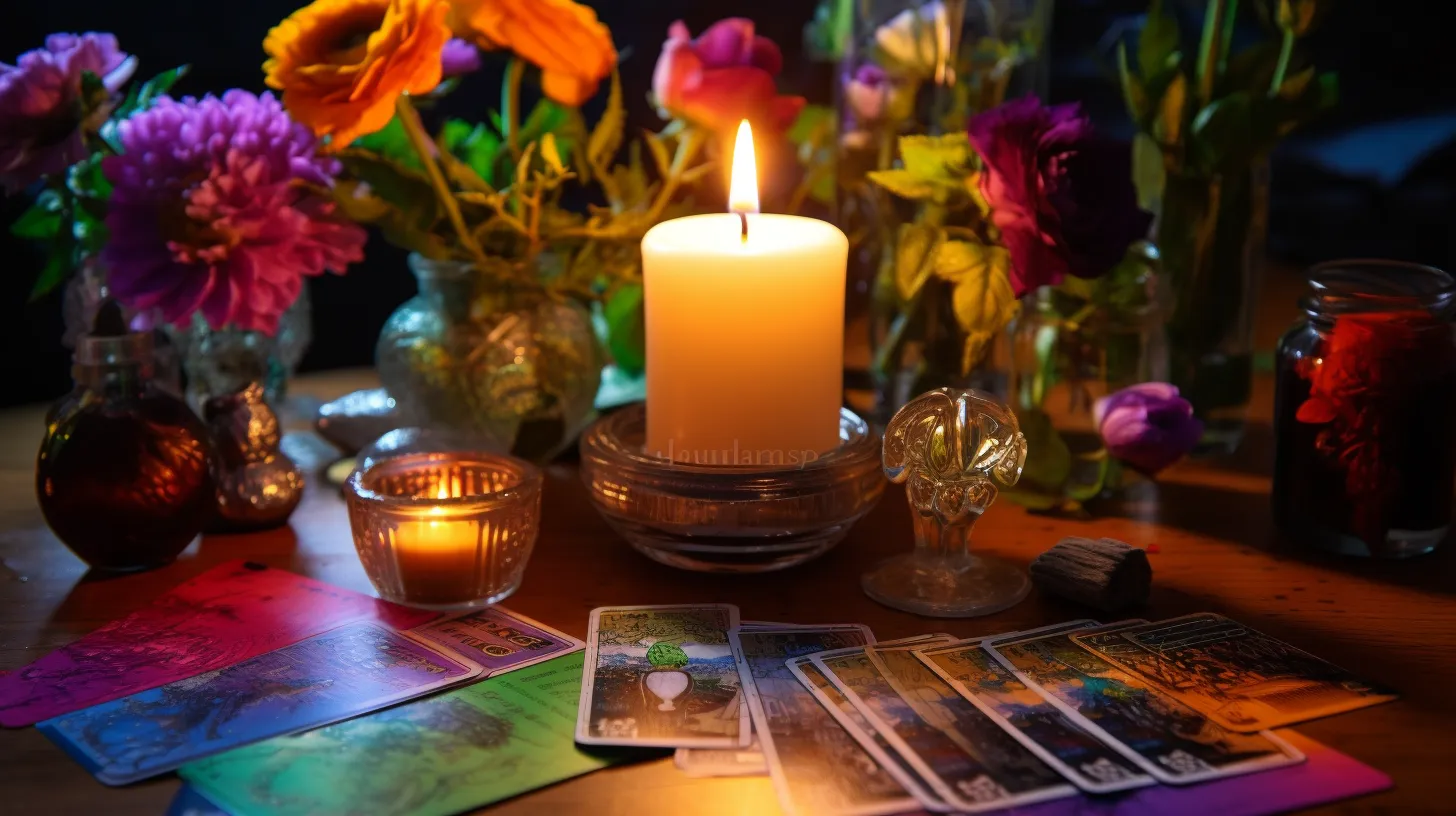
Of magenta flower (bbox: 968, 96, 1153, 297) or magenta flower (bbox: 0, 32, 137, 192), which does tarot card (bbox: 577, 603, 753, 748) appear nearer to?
magenta flower (bbox: 968, 96, 1153, 297)

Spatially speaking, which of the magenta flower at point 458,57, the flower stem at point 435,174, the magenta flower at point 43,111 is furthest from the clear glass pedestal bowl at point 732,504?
the magenta flower at point 43,111

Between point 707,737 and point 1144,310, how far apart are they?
533 millimetres

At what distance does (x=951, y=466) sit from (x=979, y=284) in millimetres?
198

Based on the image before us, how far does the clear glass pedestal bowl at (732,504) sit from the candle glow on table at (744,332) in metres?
0.02

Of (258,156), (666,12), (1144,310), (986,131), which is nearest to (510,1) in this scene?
(258,156)

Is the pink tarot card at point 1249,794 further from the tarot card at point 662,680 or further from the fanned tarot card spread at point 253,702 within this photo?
the fanned tarot card spread at point 253,702

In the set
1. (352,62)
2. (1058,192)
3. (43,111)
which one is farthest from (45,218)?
(1058,192)

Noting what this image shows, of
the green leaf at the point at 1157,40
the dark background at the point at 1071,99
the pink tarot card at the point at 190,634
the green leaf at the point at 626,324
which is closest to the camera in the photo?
the pink tarot card at the point at 190,634

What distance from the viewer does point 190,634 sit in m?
0.82

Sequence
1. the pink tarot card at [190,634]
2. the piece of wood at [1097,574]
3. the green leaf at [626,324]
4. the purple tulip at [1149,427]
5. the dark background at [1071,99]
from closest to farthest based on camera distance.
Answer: the pink tarot card at [190,634] < the piece of wood at [1097,574] < the purple tulip at [1149,427] < the green leaf at [626,324] < the dark background at [1071,99]

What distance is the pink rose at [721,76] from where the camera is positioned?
1.06 meters

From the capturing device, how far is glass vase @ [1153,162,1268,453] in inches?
43.2

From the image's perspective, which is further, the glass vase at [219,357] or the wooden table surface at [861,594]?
the glass vase at [219,357]

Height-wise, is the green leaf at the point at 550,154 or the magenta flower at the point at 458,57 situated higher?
the magenta flower at the point at 458,57
